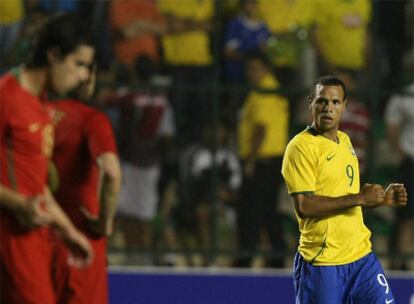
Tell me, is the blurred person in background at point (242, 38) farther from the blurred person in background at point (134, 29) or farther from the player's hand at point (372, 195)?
the player's hand at point (372, 195)

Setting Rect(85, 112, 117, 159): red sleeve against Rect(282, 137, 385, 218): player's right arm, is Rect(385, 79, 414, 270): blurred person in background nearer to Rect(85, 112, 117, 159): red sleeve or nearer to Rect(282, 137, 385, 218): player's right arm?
Rect(282, 137, 385, 218): player's right arm

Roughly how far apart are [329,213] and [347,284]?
1.61ft

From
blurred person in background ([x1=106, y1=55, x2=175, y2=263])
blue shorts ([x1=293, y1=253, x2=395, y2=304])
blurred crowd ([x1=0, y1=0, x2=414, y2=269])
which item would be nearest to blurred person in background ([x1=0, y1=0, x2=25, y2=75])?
blurred crowd ([x1=0, y1=0, x2=414, y2=269])

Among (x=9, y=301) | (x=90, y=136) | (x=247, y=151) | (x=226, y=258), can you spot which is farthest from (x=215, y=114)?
(x=9, y=301)

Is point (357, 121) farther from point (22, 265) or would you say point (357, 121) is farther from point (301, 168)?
point (22, 265)

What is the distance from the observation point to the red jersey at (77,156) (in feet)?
22.1

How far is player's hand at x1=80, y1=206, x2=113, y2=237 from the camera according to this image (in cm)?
671

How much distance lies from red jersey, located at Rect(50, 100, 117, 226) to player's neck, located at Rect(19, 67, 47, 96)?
912 millimetres

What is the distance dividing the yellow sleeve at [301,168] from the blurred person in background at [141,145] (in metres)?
4.03

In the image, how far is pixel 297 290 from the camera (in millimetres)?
8016

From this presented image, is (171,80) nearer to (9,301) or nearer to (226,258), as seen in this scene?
(226,258)

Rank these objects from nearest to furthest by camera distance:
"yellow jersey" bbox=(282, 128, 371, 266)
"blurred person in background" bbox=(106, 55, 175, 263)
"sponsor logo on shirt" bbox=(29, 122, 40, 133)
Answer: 1. "sponsor logo on shirt" bbox=(29, 122, 40, 133)
2. "yellow jersey" bbox=(282, 128, 371, 266)
3. "blurred person in background" bbox=(106, 55, 175, 263)

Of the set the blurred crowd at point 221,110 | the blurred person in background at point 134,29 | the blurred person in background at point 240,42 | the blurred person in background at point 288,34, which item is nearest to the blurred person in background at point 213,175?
the blurred crowd at point 221,110

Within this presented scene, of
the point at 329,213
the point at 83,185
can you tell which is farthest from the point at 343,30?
the point at 83,185
